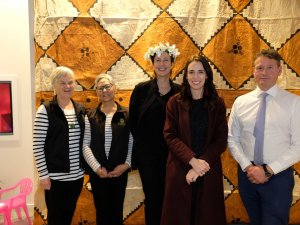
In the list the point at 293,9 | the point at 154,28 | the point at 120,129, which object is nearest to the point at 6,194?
the point at 120,129

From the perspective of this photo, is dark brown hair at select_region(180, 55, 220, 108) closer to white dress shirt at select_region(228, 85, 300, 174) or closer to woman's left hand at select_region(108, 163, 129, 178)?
white dress shirt at select_region(228, 85, 300, 174)

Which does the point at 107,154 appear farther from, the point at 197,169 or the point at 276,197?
the point at 276,197

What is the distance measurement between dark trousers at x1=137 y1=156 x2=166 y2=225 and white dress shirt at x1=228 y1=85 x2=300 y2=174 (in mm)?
526

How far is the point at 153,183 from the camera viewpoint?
2189 millimetres

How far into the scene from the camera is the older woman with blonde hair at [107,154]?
2166mm

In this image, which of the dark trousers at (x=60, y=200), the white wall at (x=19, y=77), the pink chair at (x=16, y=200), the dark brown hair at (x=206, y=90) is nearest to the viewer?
the dark brown hair at (x=206, y=90)

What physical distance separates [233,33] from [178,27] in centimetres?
50

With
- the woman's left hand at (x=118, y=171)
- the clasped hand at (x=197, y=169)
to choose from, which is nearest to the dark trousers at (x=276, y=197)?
the clasped hand at (x=197, y=169)

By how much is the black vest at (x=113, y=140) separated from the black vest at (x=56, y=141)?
20 cm

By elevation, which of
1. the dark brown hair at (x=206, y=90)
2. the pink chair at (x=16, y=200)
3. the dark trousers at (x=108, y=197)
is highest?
the dark brown hair at (x=206, y=90)

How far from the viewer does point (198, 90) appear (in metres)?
1.98

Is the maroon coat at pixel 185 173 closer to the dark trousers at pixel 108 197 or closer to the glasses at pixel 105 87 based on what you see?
the dark trousers at pixel 108 197

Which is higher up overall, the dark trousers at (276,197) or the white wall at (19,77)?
the white wall at (19,77)

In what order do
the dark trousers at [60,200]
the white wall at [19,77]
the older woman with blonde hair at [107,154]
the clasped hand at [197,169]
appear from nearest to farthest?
the clasped hand at [197,169] → the dark trousers at [60,200] → the older woman with blonde hair at [107,154] → the white wall at [19,77]
